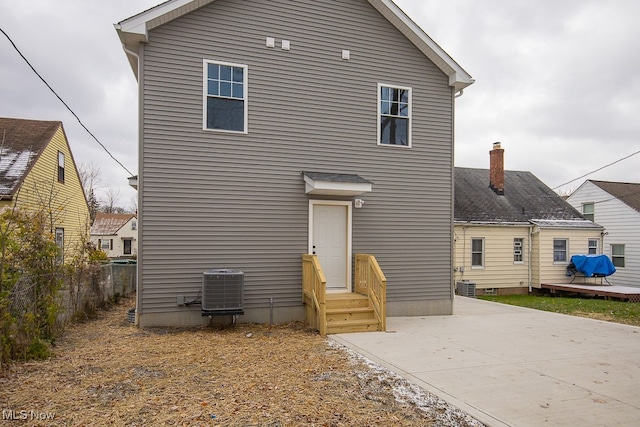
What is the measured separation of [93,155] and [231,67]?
106 feet

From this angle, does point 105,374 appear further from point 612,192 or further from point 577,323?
point 612,192

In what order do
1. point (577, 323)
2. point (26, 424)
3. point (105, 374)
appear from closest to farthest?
1. point (26, 424)
2. point (105, 374)
3. point (577, 323)

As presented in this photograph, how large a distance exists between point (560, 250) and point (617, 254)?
5.28m

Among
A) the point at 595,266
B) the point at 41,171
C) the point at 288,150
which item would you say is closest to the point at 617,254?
the point at 595,266

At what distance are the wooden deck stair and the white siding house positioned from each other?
681 inches

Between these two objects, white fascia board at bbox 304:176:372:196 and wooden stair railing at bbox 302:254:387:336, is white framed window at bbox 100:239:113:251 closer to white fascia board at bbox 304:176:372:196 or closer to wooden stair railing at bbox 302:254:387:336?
wooden stair railing at bbox 302:254:387:336

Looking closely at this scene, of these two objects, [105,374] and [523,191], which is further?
[523,191]

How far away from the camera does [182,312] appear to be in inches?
324

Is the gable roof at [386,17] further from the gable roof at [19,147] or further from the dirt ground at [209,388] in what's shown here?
the gable roof at [19,147]

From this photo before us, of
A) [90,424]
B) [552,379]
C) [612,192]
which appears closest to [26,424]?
[90,424]

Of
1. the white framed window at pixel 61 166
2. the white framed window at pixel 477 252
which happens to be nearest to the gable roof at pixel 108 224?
the white framed window at pixel 61 166

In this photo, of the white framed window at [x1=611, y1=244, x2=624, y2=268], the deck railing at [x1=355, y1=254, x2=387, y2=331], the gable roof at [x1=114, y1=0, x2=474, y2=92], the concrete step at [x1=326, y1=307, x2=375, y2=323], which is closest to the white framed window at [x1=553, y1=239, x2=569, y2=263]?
the white framed window at [x1=611, y1=244, x2=624, y2=268]

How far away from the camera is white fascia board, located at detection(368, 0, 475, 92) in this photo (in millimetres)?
9641

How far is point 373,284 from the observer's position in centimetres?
859
